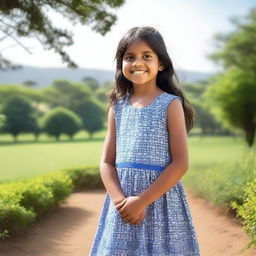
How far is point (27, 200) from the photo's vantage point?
6.91 metres

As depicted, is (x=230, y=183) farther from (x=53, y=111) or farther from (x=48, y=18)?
(x=53, y=111)

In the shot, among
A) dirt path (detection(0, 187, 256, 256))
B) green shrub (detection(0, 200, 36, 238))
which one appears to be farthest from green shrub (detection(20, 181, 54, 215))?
green shrub (detection(0, 200, 36, 238))

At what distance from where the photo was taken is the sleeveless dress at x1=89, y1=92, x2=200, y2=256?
2.39 metres

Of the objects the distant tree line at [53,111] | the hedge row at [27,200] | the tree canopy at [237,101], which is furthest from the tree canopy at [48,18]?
the distant tree line at [53,111]

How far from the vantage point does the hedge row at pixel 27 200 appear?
234 inches

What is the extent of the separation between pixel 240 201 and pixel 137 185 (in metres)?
4.90

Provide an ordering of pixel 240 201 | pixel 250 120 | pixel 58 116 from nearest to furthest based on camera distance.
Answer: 1. pixel 240 201
2. pixel 250 120
3. pixel 58 116

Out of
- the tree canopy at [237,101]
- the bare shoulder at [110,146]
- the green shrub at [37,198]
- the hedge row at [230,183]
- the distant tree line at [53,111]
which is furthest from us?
the distant tree line at [53,111]

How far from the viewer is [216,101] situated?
82.4ft

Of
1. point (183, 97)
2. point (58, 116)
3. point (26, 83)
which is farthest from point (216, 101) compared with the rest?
point (26, 83)

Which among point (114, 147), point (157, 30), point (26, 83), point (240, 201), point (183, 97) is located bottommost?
point (240, 201)

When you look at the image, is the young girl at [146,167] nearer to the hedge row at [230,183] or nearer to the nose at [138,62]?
the nose at [138,62]

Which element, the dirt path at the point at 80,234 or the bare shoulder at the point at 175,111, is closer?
the bare shoulder at the point at 175,111

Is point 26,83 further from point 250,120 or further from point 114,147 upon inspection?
point 114,147
